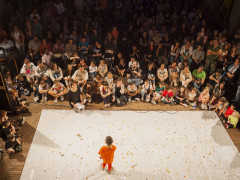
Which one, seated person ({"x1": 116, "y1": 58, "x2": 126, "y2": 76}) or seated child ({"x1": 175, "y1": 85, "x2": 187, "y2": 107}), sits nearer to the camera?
seated child ({"x1": 175, "y1": 85, "x2": 187, "y2": 107})

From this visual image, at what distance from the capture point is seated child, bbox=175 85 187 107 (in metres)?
6.27

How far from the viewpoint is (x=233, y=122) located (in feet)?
17.9

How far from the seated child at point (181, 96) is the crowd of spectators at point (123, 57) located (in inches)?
1.1

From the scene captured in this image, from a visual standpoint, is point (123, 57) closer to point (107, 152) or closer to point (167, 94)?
point (167, 94)

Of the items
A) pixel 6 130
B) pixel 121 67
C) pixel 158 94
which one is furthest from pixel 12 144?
pixel 121 67

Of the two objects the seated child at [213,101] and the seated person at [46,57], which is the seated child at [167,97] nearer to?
the seated child at [213,101]

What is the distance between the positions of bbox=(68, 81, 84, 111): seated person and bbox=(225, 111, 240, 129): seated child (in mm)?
3714

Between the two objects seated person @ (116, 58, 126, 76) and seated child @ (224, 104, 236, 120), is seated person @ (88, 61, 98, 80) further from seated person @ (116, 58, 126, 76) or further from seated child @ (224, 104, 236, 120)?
seated child @ (224, 104, 236, 120)

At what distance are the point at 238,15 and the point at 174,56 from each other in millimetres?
3394

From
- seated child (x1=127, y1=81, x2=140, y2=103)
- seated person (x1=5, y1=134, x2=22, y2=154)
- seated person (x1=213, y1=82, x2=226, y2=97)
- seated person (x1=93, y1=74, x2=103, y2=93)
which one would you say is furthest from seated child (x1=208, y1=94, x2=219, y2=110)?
seated person (x1=5, y1=134, x2=22, y2=154)

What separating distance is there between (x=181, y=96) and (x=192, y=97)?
12.8 inches

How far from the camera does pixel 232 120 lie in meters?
5.46

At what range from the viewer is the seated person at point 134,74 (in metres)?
6.86

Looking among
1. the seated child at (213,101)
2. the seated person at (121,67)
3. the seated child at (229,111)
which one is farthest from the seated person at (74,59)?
the seated child at (229,111)
